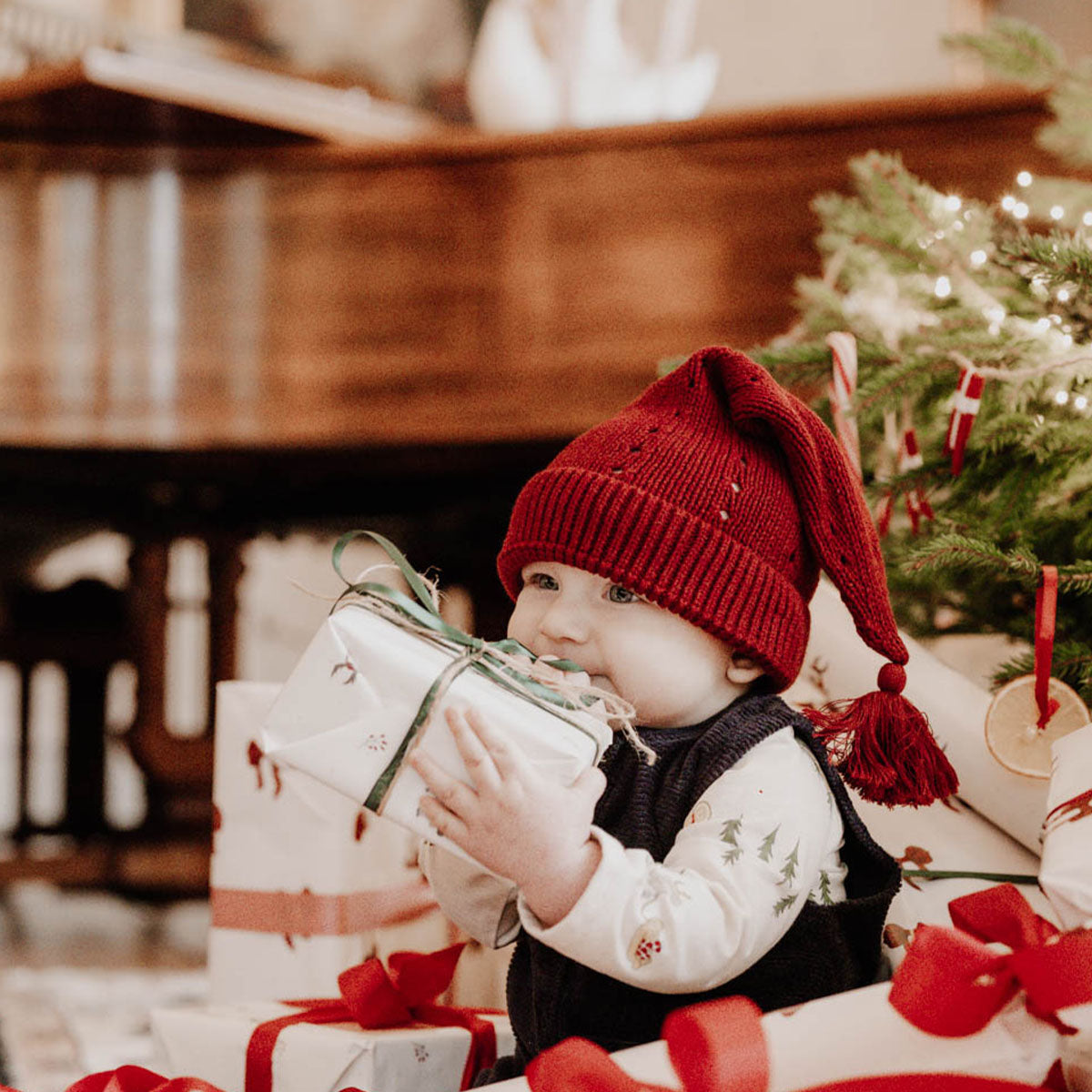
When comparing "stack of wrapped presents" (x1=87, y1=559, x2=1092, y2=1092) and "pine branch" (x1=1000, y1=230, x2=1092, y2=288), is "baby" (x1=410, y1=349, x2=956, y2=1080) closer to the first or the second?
"stack of wrapped presents" (x1=87, y1=559, x2=1092, y2=1092)

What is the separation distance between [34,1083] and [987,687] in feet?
5.02

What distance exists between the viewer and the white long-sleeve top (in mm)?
725

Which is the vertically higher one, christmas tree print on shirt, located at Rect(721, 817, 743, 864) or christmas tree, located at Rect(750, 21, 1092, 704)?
christmas tree, located at Rect(750, 21, 1092, 704)

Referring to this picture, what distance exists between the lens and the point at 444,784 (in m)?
0.71

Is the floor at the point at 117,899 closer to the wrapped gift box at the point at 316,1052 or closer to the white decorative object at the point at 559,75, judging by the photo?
the white decorative object at the point at 559,75

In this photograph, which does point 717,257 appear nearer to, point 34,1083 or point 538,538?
point 538,538

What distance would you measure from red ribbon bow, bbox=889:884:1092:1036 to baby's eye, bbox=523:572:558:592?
0.33 metres

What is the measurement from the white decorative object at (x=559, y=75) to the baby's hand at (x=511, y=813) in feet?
8.04

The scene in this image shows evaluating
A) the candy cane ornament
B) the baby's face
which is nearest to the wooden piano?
the candy cane ornament

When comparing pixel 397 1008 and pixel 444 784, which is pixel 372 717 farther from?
pixel 397 1008

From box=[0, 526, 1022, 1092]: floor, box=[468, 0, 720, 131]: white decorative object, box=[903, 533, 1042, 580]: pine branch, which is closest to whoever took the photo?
box=[903, 533, 1042, 580]: pine branch

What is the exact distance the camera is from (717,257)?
2.23 metres

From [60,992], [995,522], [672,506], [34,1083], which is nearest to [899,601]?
[995,522]

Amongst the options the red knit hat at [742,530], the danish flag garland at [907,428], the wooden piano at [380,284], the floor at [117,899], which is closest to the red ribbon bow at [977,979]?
the red knit hat at [742,530]
